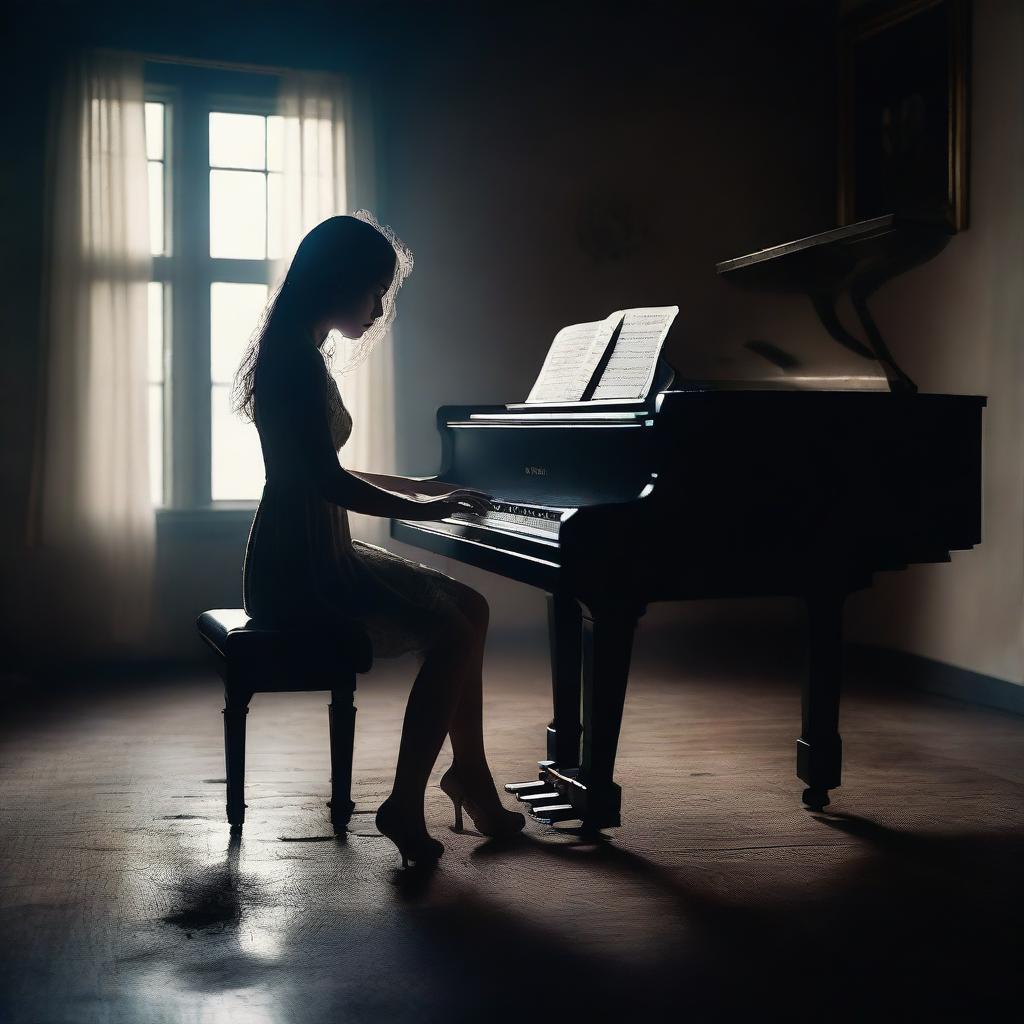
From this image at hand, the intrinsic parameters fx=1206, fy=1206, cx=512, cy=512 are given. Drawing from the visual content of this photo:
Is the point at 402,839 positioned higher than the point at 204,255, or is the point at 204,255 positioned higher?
the point at 204,255

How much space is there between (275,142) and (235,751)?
3399 millimetres

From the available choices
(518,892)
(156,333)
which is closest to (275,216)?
(156,333)

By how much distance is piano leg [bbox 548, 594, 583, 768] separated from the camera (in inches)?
123

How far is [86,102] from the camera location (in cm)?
500

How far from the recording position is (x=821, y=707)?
10.1ft

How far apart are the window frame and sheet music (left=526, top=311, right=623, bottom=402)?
7.92ft

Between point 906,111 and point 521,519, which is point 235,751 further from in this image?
point 906,111

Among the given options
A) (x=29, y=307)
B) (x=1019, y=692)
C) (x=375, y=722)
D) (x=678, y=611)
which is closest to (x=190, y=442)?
(x=29, y=307)

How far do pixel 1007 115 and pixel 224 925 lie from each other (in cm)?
400

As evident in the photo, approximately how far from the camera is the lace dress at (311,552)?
2.69 meters

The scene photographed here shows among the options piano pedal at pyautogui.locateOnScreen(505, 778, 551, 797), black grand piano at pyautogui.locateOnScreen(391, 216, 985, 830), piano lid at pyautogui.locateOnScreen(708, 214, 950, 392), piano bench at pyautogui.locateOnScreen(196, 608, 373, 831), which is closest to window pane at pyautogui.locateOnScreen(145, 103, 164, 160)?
black grand piano at pyautogui.locateOnScreen(391, 216, 985, 830)

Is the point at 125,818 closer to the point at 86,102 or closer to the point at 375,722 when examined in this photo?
the point at 375,722

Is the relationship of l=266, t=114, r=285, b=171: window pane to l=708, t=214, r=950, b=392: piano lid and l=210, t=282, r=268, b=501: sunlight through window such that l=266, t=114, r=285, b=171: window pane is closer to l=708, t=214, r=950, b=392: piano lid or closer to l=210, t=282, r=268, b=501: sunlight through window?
l=210, t=282, r=268, b=501: sunlight through window

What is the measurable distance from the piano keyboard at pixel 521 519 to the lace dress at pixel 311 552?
207mm
